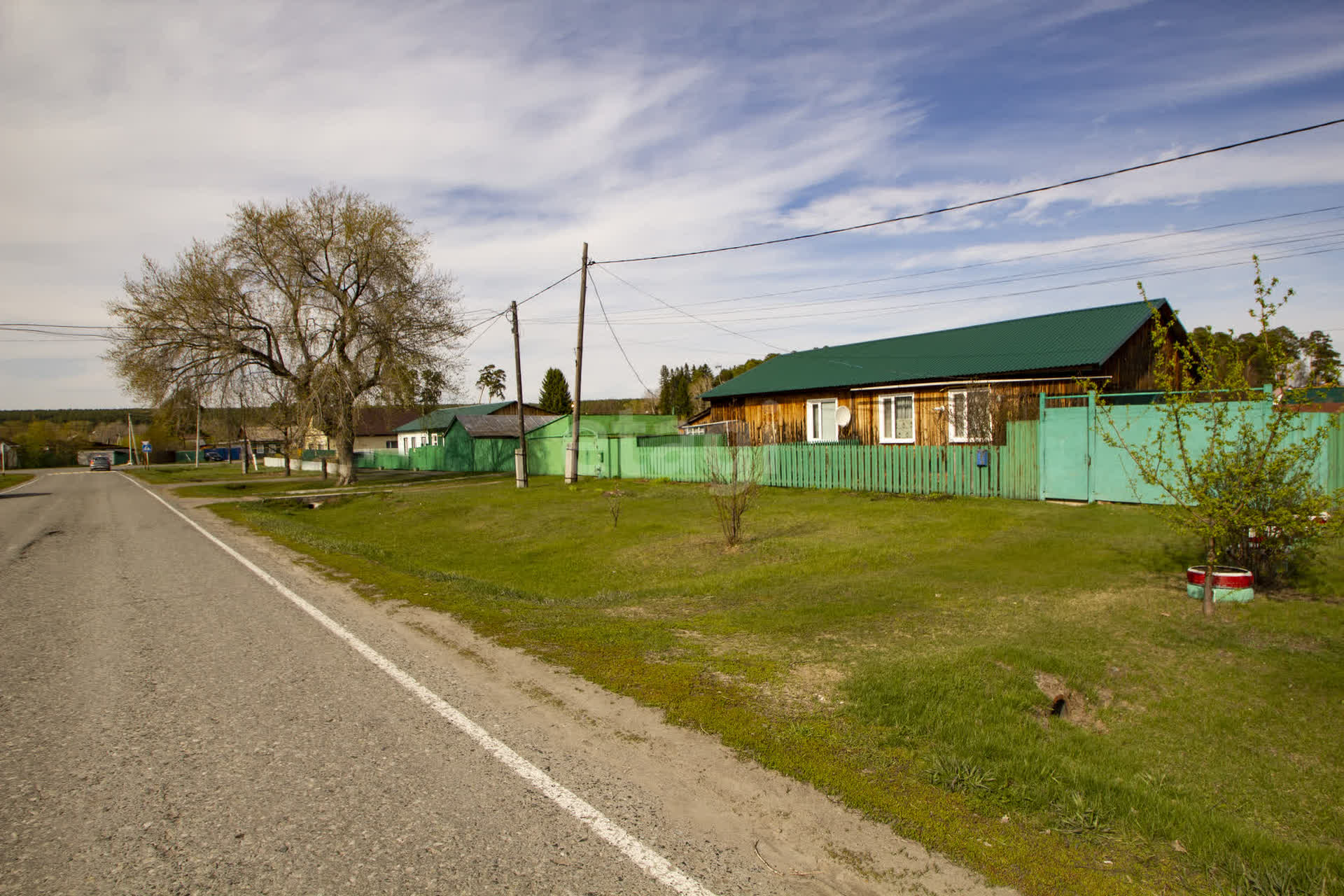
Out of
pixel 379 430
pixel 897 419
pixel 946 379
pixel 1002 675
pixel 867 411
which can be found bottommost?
pixel 1002 675

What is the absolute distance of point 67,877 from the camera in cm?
318

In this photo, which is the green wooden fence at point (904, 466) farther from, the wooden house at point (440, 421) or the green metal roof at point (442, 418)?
the green metal roof at point (442, 418)

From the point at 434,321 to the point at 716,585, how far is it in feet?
90.1

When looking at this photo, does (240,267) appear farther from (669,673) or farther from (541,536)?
(669,673)

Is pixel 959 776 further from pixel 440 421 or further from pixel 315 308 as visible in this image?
pixel 440 421

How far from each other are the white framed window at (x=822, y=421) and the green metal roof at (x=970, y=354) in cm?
64

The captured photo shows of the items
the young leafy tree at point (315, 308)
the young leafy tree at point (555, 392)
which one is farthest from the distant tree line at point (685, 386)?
the young leafy tree at point (315, 308)

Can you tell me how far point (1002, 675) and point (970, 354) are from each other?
19.3 metres

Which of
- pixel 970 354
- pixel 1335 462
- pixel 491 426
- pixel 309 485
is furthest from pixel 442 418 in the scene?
pixel 1335 462

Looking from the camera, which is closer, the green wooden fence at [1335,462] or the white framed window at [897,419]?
the green wooden fence at [1335,462]

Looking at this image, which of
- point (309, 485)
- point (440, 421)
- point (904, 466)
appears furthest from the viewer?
point (440, 421)

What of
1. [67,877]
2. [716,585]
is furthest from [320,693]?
[716,585]

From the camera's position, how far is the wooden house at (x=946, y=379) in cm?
2031

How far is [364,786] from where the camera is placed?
13.2 feet
